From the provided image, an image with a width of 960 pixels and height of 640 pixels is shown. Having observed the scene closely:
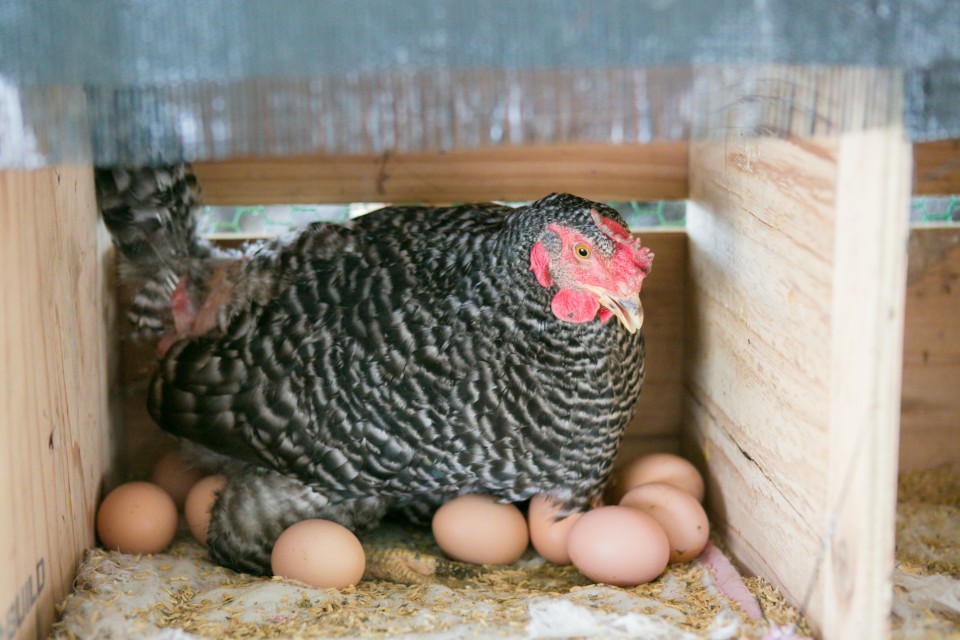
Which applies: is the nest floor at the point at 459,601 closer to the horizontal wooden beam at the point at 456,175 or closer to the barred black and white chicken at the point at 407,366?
the barred black and white chicken at the point at 407,366

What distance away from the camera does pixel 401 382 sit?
181 centimetres

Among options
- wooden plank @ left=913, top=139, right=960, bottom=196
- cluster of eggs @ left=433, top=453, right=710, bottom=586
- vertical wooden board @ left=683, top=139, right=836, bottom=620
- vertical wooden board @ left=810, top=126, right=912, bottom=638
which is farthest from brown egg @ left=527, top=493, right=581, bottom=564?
wooden plank @ left=913, top=139, right=960, bottom=196

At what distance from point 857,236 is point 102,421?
161cm

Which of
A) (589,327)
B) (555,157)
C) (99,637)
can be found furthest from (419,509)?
(555,157)

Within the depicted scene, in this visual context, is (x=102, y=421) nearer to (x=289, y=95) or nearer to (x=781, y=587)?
(x=289, y=95)

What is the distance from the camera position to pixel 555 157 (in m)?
2.26

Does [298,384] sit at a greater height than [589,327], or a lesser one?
lesser

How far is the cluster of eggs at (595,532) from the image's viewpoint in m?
1.79

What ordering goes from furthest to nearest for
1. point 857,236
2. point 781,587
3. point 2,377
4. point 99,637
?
1. point 781,587
2. point 99,637
3. point 2,377
4. point 857,236

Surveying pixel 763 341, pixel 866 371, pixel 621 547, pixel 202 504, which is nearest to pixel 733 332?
pixel 763 341

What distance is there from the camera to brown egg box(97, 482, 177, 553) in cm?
190

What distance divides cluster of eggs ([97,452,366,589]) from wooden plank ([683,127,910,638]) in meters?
0.83

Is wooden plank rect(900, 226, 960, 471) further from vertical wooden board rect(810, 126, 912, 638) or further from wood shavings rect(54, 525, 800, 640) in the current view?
vertical wooden board rect(810, 126, 912, 638)

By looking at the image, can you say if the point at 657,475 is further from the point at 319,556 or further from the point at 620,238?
the point at 319,556
